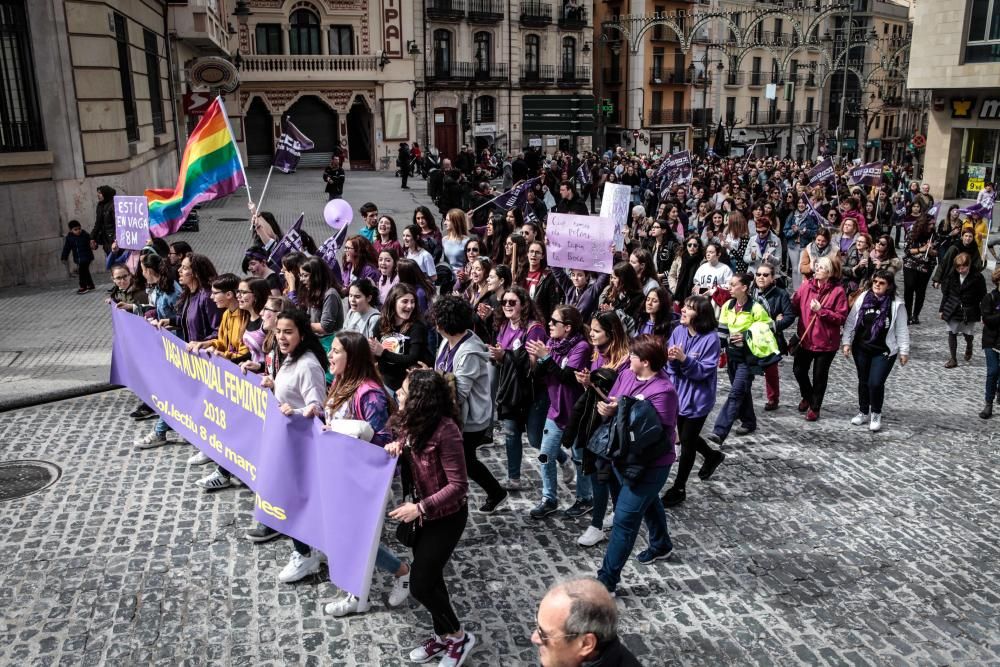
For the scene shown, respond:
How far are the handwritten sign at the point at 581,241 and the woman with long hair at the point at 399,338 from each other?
9.84 feet

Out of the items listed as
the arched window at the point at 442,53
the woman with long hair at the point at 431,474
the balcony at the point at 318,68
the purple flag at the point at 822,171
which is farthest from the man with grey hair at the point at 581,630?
the arched window at the point at 442,53

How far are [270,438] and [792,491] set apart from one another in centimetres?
430

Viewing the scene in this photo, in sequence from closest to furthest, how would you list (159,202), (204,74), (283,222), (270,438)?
(270,438) → (159,202) → (283,222) → (204,74)

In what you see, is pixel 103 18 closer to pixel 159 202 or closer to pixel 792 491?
pixel 159 202

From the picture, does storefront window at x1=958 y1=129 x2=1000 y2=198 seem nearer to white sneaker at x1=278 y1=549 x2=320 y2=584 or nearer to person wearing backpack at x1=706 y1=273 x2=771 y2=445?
person wearing backpack at x1=706 y1=273 x2=771 y2=445

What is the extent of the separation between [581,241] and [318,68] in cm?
3436

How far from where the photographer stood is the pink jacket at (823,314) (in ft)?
28.1

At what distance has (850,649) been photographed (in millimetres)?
4988

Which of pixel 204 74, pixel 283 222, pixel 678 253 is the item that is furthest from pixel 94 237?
pixel 204 74

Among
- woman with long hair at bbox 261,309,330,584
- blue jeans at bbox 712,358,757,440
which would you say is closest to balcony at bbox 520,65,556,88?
blue jeans at bbox 712,358,757,440

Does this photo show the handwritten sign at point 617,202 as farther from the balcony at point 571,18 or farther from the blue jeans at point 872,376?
the balcony at point 571,18

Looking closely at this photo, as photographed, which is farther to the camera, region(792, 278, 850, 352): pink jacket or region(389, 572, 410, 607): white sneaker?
region(792, 278, 850, 352): pink jacket

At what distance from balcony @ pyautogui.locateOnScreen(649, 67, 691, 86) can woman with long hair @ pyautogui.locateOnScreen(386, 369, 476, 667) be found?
183ft

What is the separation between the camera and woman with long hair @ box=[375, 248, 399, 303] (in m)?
8.50
